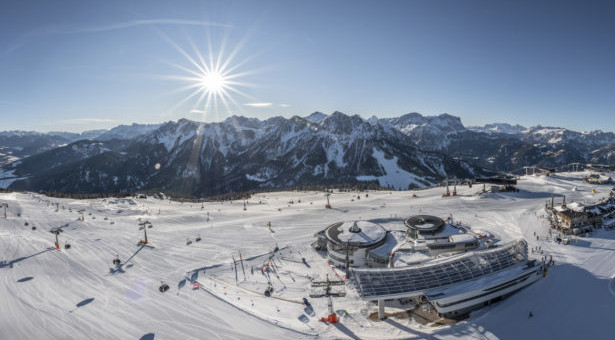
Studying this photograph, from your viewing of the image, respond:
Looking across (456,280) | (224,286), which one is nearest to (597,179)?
(456,280)

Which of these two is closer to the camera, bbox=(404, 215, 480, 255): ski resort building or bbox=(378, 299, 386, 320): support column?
bbox=(378, 299, 386, 320): support column

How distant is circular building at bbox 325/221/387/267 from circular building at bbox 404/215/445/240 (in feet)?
19.9

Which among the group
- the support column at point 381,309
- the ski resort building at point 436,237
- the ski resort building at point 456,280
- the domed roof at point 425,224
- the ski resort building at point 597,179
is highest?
the ski resort building at point 597,179

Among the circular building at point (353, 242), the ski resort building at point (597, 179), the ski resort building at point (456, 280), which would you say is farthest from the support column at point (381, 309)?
the ski resort building at point (597, 179)

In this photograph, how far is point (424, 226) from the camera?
182 feet

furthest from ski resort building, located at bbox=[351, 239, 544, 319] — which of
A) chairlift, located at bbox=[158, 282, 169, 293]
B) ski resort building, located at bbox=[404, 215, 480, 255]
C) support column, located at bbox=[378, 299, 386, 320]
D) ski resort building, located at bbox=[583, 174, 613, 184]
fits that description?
ski resort building, located at bbox=[583, 174, 613, 184]

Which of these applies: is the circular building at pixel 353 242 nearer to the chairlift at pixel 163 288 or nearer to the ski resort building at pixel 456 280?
the ski resort building at pixel 456 280

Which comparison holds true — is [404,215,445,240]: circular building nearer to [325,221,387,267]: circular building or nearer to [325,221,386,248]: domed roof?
[325,221,387,267]: circular building

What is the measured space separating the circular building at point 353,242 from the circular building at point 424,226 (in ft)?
19.9

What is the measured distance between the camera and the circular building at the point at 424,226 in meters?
54.3

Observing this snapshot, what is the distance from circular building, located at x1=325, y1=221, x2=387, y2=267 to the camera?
50.7 metres

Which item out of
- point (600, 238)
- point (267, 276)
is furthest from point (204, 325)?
point (600, 238)

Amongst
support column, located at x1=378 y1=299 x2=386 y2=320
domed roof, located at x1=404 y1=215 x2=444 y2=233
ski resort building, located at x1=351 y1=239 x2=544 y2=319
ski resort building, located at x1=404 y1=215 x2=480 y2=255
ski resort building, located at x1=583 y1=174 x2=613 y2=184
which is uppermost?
ski resort building, located at x1=583 y1=174 x2=613 y2=184

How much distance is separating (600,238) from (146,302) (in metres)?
81.4
